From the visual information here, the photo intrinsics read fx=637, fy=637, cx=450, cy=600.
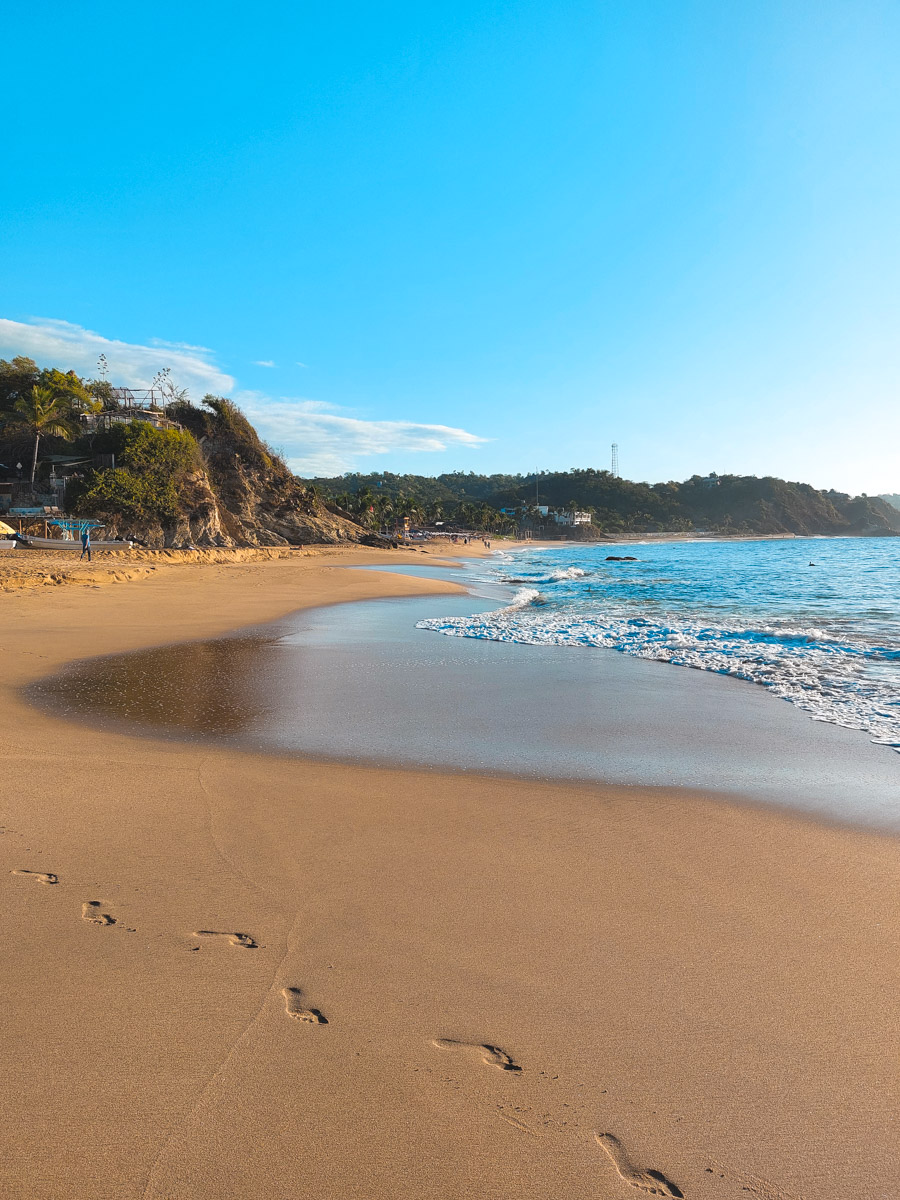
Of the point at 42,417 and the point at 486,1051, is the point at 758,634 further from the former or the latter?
the point at 42,417

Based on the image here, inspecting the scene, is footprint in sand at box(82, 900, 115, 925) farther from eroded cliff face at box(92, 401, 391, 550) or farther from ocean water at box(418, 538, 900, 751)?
eroded cliff face at box(92, 401, 391, 550)

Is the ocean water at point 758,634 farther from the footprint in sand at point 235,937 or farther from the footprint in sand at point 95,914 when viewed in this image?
the footprint in sand at point 95,914

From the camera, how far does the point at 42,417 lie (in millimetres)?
41094

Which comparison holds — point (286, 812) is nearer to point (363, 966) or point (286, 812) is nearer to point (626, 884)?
point (363, 966)

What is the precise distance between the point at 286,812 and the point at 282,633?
9150mm

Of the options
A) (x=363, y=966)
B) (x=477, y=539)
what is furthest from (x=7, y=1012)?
(x=477, y=539)

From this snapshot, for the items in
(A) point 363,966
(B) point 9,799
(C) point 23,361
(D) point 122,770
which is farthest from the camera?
(C) point 23,361

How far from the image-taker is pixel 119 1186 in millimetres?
1737

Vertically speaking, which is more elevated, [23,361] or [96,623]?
[23,361]

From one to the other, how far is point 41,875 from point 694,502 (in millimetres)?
196390

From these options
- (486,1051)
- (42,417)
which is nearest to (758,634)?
(486,1051)

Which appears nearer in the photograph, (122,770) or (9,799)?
(9,799)

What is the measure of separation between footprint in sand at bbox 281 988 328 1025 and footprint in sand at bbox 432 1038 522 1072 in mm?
448

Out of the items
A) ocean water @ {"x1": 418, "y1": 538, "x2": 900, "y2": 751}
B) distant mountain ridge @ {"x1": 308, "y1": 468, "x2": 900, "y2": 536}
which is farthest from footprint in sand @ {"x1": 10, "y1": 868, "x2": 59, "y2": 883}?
distant mountain ridge @ {"x1": 308, "y1": 468, "x2": 900, "y2": 536}
